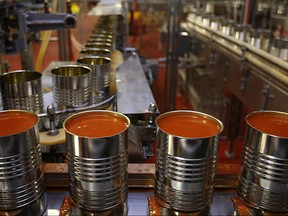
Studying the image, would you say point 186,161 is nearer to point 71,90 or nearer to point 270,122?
point 270,122

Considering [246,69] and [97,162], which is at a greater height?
[97,162]

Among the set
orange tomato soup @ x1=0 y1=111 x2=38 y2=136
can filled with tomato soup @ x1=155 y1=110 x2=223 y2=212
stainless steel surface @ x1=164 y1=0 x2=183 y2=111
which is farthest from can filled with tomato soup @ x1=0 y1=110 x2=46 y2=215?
stainless steel surface @ x1=164 y1=0 x2=183 y2=111

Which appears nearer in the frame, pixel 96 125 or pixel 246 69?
pixel 96 125

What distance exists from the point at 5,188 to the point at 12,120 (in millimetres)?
161

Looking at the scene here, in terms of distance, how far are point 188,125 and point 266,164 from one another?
0.18m

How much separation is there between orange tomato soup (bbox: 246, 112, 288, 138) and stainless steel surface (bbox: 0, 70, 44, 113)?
27.4 inches

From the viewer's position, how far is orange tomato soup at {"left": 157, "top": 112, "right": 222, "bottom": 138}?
25.6 inches

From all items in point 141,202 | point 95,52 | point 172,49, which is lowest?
point 141,202

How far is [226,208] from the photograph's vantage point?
2.43ft

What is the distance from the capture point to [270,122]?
2.33 ft

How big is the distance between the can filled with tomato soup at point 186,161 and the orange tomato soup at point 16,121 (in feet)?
0.96

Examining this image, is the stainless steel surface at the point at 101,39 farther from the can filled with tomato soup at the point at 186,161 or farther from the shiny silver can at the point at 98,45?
the can filled with tomato soup at the point at 186,161

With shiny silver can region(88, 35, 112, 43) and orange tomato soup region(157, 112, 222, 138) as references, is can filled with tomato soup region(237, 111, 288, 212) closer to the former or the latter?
orange tomato soup region(157, 112, 222, 138)

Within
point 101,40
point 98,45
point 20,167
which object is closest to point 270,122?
point 20,167
